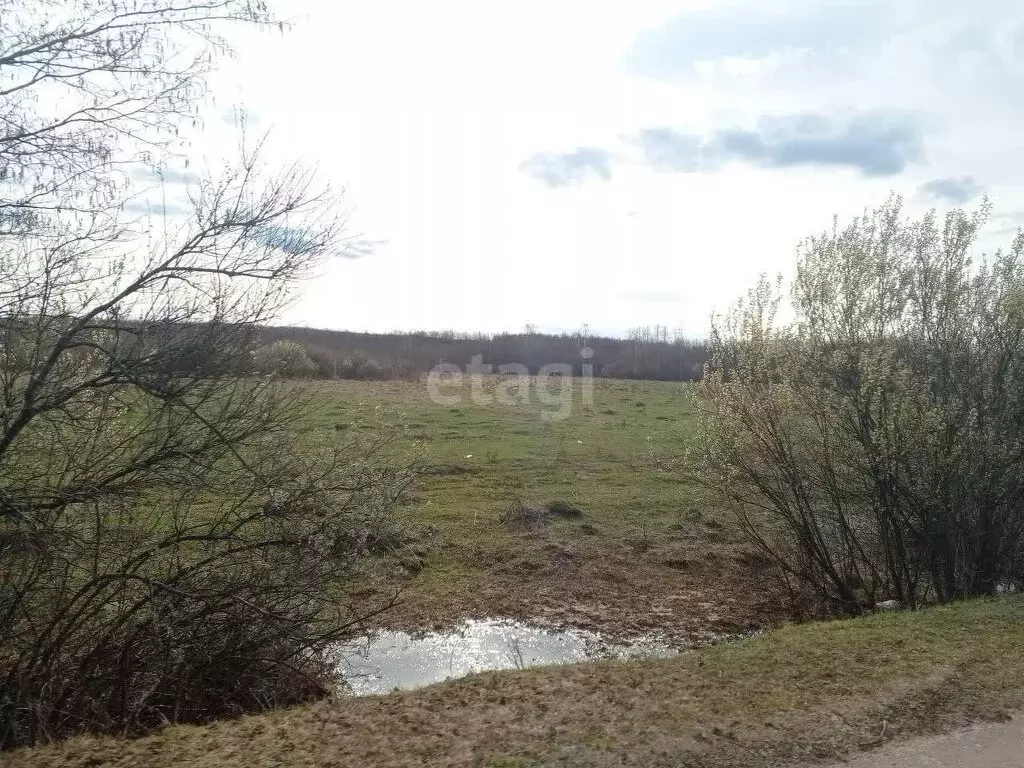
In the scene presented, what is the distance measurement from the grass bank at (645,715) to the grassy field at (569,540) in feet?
10.8

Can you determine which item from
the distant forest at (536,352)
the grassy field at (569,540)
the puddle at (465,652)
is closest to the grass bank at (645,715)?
the puddle at (465,652)

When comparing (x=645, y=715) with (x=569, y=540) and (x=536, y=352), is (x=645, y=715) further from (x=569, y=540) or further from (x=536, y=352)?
(x=536, y=352)

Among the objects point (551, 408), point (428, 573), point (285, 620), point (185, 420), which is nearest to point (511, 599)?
point (428, 573)

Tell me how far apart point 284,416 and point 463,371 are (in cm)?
3503

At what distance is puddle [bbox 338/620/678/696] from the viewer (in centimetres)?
823

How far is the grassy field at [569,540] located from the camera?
409 inches

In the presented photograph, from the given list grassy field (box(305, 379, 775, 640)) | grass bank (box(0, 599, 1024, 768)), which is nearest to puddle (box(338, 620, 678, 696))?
grassy field (box(305, 379, 775, 640))

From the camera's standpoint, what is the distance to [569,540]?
1378cm

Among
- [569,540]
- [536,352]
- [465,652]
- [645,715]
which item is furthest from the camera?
[536,352]

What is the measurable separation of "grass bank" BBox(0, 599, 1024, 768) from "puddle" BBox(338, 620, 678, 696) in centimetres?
249

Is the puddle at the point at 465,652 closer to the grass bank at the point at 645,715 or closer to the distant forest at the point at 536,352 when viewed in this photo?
the grass bank at the point at 645,715

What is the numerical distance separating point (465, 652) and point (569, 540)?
5.08 meters

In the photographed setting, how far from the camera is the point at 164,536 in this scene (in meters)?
6.71

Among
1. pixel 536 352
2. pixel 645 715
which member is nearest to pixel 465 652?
pixel 645 715
